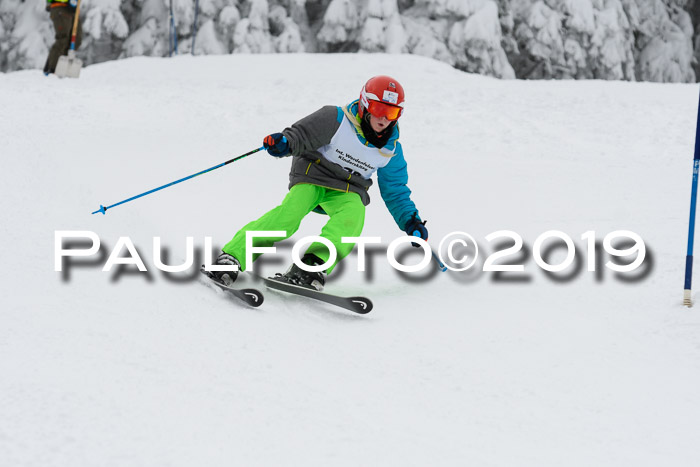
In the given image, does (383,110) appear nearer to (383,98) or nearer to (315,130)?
(383,98)

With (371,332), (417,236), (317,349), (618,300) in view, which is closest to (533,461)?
(317,349)

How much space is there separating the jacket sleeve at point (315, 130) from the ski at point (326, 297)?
68cm

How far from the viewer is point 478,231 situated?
212 inches

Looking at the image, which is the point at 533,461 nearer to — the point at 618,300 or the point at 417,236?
the point at 618,300

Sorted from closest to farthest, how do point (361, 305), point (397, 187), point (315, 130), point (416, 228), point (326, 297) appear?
point (361, 305) → point (326, 297) → point (315, 130) → point (416, 228) → point (397, 187)

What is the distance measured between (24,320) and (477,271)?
2.75 meters

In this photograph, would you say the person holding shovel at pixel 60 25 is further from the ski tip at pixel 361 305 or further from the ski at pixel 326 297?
the ski tip at pixel 361 305

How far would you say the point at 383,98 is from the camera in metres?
3.64

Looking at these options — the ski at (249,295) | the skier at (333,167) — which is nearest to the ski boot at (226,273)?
the skier at (333,167)

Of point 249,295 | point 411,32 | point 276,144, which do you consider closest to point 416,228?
point 276,144

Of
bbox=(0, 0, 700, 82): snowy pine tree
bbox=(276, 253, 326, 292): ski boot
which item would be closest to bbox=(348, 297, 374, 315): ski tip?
bbox=(276, 253, 326, 292): ski boot

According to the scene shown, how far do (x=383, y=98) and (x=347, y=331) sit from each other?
1.24 m

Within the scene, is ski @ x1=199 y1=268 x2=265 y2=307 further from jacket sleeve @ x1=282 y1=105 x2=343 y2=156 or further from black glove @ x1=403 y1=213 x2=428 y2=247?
black glove @ x1=403 y1=213 x2=428 y2=247

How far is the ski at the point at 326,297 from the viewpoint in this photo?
3316 millimetres
